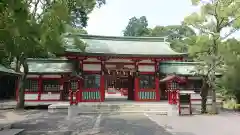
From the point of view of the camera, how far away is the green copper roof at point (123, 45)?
22.7m

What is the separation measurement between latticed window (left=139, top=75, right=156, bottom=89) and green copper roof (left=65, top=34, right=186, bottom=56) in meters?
2.09

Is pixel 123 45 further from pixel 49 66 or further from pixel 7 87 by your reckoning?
pixel 7 87

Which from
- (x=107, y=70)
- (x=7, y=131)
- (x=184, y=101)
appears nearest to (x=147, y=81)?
(x=107, y=70)

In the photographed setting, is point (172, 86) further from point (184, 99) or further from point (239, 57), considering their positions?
point (239, 57)

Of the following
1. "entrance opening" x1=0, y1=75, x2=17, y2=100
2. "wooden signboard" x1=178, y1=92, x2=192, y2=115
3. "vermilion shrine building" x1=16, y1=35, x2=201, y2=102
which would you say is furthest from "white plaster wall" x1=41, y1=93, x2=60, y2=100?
"wooden signboard" x1=178, y1=92, x2=192, y2=115

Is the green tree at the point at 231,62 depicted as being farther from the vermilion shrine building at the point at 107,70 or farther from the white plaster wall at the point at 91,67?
the white plaster wall at the point at 91,67

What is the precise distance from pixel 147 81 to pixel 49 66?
1068cm

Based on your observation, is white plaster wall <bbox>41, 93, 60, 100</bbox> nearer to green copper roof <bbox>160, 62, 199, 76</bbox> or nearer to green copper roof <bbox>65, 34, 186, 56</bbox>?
green copper roof <bbox>65, 34, 186, 56</bbox>

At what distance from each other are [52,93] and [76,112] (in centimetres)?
855

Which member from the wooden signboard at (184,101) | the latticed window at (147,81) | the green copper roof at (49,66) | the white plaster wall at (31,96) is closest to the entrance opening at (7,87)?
Result: the green copper roof at (49,66)

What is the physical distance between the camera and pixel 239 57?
18938mm

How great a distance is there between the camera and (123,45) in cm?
2547

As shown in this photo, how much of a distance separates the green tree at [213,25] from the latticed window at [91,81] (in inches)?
328

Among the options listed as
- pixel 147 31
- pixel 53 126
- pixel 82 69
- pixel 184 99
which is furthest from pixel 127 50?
pixel 147 31
